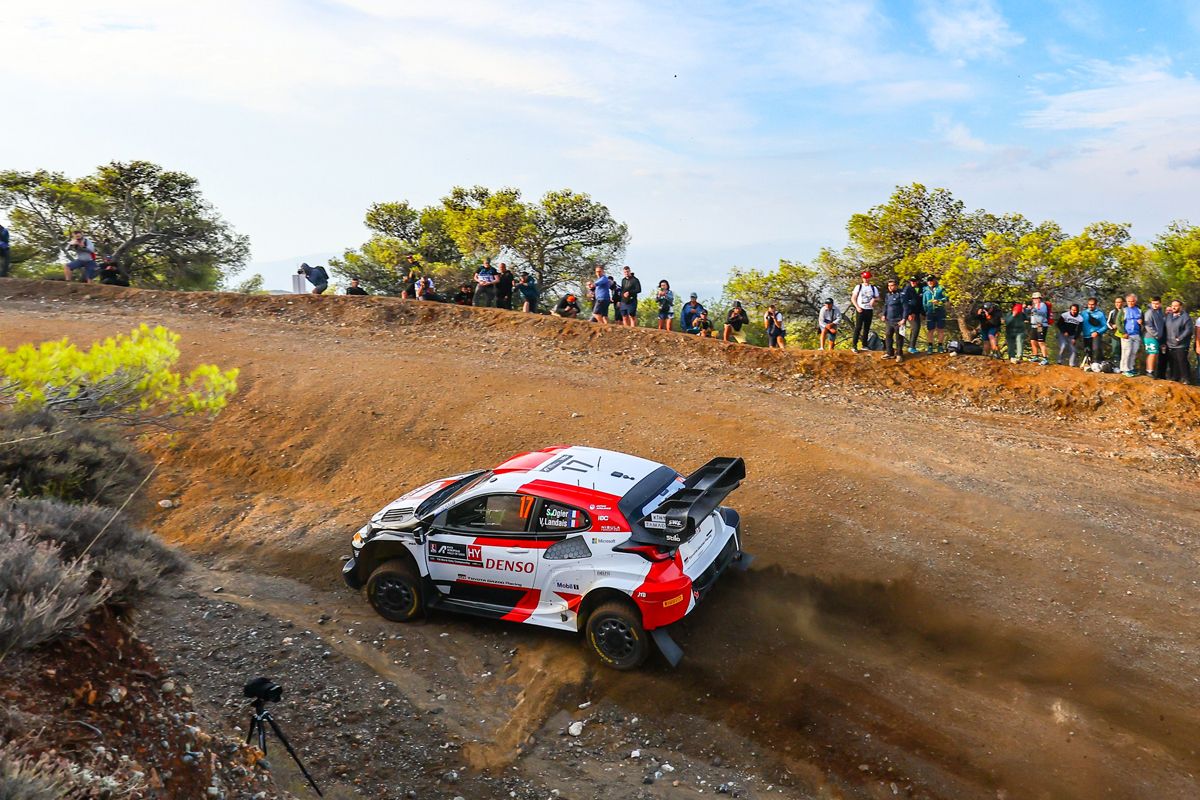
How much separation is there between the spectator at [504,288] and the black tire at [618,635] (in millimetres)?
15500

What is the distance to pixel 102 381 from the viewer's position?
7402 mm

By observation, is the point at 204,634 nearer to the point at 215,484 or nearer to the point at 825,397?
the point at 215,484

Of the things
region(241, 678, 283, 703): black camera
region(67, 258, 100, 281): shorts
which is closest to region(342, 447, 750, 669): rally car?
region(241, 678, 283, 703): black camera

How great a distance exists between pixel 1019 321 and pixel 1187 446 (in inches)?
177

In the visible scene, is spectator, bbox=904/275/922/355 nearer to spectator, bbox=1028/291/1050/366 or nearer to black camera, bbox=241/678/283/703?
spectator, bbox=1028/291/1050/366

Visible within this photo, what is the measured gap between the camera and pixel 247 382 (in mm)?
15672

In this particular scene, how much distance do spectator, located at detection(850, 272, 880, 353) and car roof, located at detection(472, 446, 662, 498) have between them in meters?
10.4

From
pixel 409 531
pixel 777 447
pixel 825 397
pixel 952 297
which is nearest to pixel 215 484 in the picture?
pixel 409 531

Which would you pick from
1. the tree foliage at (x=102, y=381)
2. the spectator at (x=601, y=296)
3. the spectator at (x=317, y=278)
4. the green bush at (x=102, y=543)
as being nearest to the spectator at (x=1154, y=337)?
the spectator at (x=601, y=296)

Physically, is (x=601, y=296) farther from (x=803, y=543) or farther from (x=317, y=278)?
(x=803, y=543)

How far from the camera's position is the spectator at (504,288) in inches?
869

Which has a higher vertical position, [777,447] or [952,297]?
[952,297]

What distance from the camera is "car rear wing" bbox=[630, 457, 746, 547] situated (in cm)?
742

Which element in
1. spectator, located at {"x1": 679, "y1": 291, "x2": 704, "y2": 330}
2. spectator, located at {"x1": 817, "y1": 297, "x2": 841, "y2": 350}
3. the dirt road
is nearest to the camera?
the dirt road
